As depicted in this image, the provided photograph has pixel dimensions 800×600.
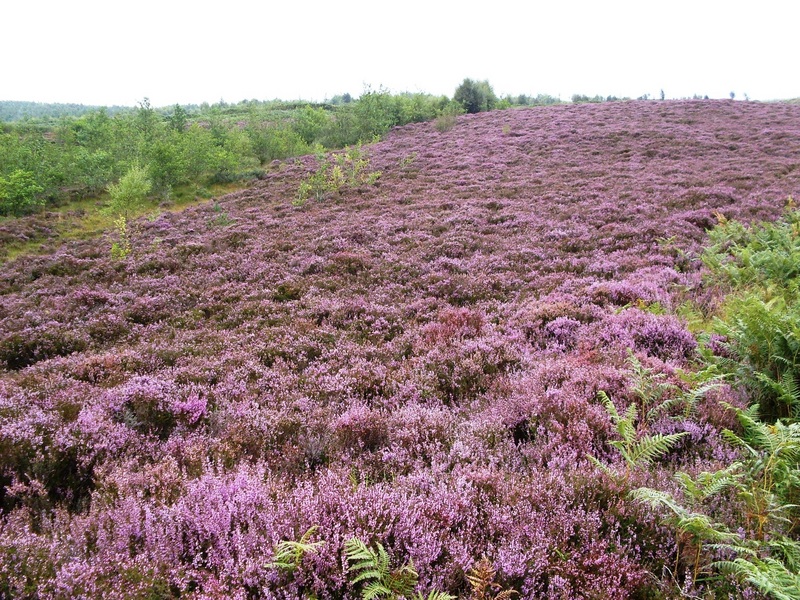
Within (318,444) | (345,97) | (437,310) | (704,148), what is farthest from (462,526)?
(345,97)

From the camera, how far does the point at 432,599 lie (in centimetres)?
189

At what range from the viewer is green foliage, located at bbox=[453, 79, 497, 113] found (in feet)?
146

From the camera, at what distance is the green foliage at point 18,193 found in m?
19.8

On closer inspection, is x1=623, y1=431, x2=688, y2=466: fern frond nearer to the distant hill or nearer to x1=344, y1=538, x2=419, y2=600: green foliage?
x1=344, y1=538, x2=419, y2=600: green foliage

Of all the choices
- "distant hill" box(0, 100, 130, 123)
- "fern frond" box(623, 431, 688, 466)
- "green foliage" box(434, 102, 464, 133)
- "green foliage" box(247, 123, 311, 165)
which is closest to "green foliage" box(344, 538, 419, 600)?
"fern frond" box(623, 431, 688, 466)

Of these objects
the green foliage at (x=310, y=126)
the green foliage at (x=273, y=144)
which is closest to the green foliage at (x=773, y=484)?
the green foliage at (x=273, y=144)

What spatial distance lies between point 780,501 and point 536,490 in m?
1.42

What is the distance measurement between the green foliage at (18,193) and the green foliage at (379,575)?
83.7ft

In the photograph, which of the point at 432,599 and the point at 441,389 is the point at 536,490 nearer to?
the point at 432,599

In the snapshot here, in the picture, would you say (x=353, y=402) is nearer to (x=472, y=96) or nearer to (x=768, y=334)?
(x=768, y=334)

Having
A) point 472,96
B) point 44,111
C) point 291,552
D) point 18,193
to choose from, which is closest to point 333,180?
point 18,193

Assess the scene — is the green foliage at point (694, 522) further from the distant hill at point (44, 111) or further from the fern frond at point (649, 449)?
the distant hill at point (44, 111)

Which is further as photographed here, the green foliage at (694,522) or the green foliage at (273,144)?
the green foliage at (273,144)

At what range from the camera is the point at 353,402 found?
473cm
